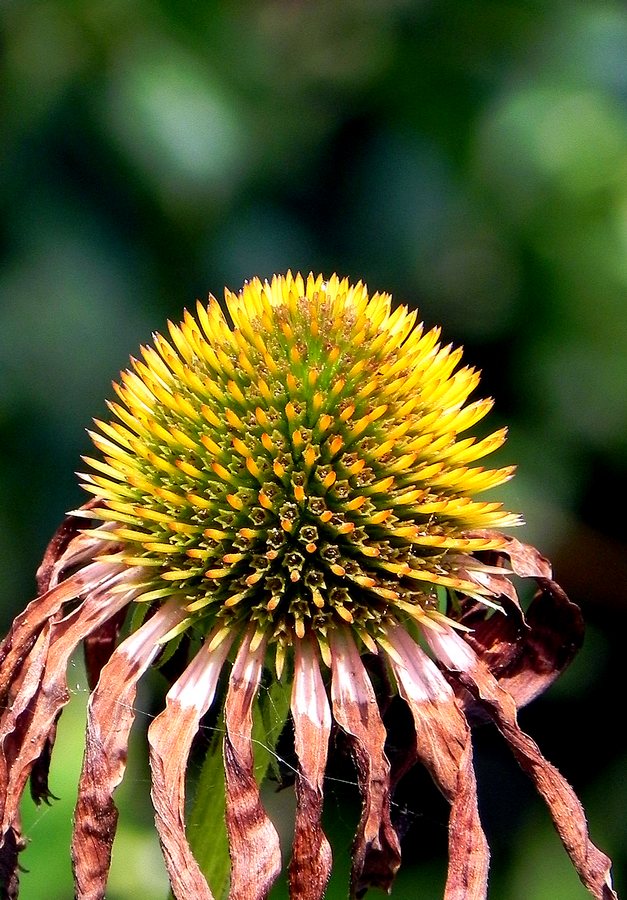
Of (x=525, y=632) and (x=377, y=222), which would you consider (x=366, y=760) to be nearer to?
(x=525, y=632)

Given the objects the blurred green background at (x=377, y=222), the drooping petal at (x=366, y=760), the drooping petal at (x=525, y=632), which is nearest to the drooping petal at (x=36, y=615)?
the drooping petal at (x=366, y=760)

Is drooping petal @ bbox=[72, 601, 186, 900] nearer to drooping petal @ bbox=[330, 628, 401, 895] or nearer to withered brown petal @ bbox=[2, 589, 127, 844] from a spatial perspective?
withered brown petal @ bbox=[2, 589, 127, 844]

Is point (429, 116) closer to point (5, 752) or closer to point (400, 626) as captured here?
point (400, 626)

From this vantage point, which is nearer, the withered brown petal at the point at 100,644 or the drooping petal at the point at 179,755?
the drooping petal at the point at 179,755

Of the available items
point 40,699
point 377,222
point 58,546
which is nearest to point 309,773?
point 40,699

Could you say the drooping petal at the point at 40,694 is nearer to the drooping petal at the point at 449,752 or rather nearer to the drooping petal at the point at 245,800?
the drooping petal at the point at 245,800
